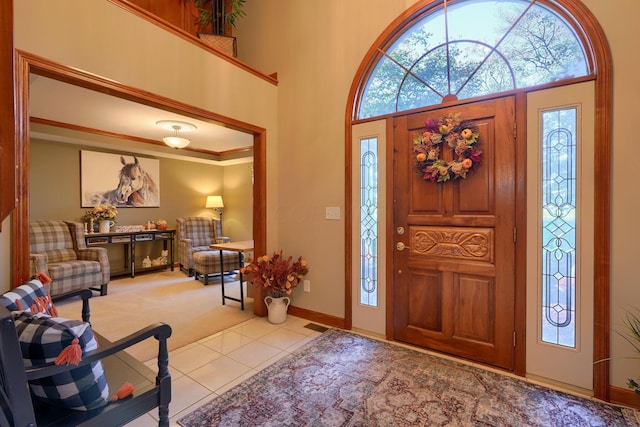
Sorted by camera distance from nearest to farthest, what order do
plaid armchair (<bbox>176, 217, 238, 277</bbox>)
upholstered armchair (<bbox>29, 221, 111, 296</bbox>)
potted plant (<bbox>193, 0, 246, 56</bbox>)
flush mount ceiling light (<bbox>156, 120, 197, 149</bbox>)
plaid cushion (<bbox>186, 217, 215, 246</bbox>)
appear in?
potted plant (<bbox>193, 0, 246, 56</bbox>) → upholstered armchair (<bbox>29, 221, 111, 296</bbox>) → flush mount ceiling light (<bbox>156, 120, 197, 149</bbox>) → plaid armchair (<bbox>176, 217, 238, 277</bbox>) → plaid cushion (<bbox>186, 217, 215, 246</bbox>)

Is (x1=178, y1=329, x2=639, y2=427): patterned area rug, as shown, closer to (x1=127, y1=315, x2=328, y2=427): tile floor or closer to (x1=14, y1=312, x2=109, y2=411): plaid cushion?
(x1=127, y1=315, x2=328, y2=427): tile floor

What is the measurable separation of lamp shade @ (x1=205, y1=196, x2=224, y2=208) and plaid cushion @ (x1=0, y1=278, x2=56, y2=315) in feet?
16.9

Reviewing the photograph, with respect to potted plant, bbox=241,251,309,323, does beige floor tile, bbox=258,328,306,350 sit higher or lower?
lower

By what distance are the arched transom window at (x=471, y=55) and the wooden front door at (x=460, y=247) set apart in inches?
9.0

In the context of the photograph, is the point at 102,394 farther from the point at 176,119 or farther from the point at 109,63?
the point at 176,119

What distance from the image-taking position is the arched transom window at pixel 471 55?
2.15 m

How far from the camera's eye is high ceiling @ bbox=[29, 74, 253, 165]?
139 inches

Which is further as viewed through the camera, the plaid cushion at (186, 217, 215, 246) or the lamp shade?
the lamp shade

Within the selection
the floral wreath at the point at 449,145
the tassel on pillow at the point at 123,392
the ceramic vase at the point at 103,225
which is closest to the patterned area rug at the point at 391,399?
the tassel on pillow at the point at 123,392

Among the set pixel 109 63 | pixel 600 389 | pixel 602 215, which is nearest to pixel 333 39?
pixel 109 63

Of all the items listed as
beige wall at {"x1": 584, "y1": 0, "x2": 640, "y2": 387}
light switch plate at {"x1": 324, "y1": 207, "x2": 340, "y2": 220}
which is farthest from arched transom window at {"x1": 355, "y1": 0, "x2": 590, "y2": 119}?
light switch plate at {"x1": 324, "y1": 207, "x2": 340, "y2": 220}

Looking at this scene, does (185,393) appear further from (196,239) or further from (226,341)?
(196,239)

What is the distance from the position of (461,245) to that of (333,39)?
2378 mm

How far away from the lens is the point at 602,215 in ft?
6.29
